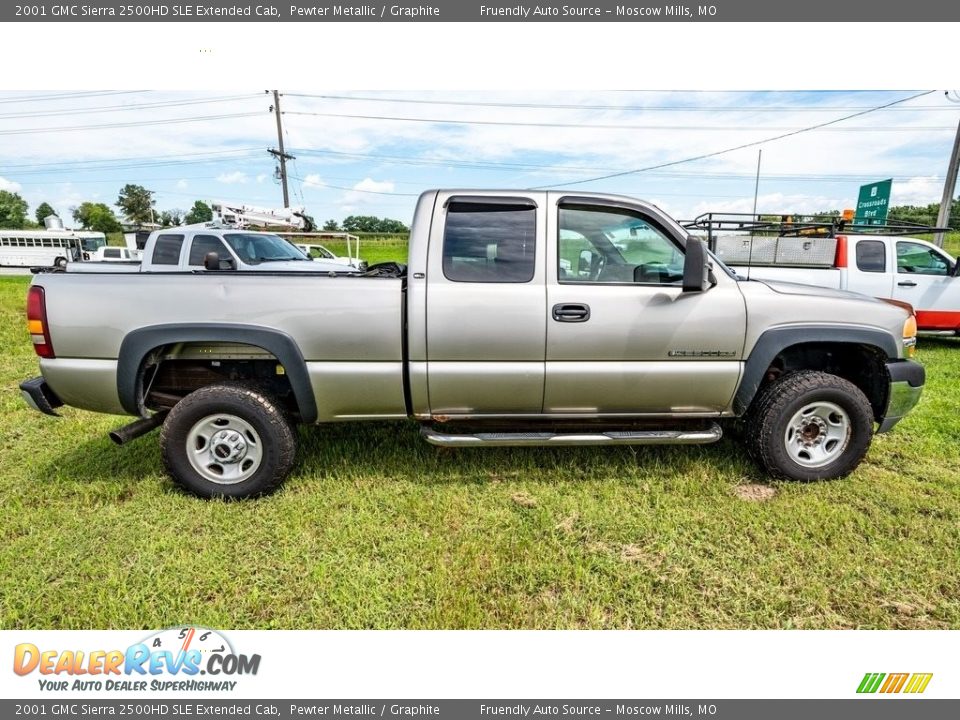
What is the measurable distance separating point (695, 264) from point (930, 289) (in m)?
6.81

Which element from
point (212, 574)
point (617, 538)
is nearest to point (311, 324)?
point (212, 574)

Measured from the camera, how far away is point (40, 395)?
9.69 feet

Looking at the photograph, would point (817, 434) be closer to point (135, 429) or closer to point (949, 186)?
point (135, 429)

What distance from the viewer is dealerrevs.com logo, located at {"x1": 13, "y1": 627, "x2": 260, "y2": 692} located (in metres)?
2.01

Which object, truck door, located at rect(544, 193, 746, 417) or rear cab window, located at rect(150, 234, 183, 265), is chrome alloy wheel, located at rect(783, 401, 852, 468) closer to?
truck door, located at rect(544, 193, 746, 417)

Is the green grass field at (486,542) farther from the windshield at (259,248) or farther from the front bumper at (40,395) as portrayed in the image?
the windshield at (259,248)

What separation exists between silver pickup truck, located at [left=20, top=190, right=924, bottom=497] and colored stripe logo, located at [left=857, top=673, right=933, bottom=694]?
1.37 meters

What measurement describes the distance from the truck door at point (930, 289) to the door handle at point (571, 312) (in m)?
6.84

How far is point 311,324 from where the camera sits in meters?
2.88

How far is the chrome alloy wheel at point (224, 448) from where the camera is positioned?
302 centimetres

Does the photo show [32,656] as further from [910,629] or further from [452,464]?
[910,629]

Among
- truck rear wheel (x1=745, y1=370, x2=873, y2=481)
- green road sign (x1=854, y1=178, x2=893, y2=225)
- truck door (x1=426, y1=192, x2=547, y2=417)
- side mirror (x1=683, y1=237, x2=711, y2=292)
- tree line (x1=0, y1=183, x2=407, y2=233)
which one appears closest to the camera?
side mirror (x1=683, y1=237, x2=711, y2=292)

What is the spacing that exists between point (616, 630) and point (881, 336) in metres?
2.61

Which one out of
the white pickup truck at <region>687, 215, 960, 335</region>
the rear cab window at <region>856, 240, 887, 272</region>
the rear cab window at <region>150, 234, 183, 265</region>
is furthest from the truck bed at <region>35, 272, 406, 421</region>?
the rear cab window at <region>856, 240, 887, 272</region>
